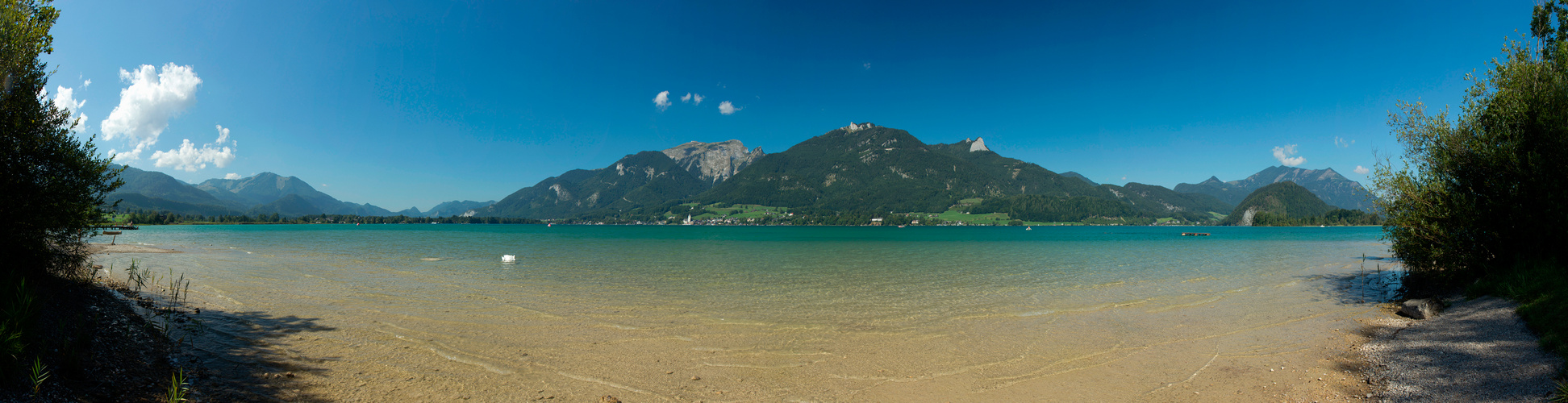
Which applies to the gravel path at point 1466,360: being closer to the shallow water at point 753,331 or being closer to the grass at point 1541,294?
the grass at point 1541,294

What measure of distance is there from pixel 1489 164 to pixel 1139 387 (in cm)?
1423

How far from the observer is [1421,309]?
12.0 metres

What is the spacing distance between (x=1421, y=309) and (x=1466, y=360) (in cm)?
657

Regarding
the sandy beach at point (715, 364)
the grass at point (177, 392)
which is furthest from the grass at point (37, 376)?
the sandy beach at point (715, 364)

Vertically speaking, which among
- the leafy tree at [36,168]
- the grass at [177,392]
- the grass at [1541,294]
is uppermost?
the leafy tree at [36,168]

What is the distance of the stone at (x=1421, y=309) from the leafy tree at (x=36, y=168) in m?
27.2

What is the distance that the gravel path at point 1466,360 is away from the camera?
6238mm

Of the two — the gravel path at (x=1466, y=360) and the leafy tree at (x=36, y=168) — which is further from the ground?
the leafy tree at (x=36, y=168)

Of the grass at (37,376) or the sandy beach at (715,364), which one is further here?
the sandy beach at (715,364)

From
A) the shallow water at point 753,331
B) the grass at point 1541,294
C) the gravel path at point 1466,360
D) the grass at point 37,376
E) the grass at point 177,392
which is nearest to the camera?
the grass at point 37,376

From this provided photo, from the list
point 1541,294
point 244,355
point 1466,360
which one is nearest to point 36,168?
point 244,355

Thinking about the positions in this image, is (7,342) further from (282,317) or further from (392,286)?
(392,286)

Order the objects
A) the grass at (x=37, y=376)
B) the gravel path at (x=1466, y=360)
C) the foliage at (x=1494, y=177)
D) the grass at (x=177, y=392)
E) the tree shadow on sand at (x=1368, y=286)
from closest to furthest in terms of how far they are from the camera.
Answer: the grass at (x=37, y=376), the grass at (x=177, y=392), the gravel path at (x=1466, y=360), the foliage at (x=1494, y=177), the tree shadow on sand at (x=1368, y=286)

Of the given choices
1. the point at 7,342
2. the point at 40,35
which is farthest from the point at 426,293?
the point at 7,342
